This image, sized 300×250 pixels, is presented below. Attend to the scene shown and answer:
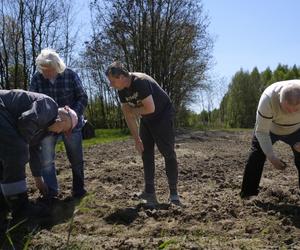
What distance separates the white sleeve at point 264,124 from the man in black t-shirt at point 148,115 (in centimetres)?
95

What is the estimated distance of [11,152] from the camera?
383 centimetres

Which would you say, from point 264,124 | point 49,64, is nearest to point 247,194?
point 264,124

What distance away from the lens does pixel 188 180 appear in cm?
698

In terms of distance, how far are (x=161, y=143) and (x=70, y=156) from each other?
3.57ft

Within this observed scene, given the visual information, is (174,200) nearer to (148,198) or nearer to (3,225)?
(148,198)

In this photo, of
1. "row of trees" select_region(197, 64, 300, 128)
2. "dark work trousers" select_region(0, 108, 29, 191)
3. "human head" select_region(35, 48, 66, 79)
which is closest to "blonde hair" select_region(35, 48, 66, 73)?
"human head" select_region(35, 48, 66, 79)

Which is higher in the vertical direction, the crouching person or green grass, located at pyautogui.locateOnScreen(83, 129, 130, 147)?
the crouching person

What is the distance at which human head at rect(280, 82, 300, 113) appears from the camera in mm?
4355

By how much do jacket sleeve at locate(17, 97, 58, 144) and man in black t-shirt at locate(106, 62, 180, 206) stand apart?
2.93 feet

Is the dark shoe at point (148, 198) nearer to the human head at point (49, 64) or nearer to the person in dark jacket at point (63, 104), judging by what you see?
the person in dark jacket at point (63, 104)

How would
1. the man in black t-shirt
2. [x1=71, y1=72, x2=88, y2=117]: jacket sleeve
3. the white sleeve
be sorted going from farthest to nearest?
[x1=71, y1=72, x2=88, y2=117]: jacket sleeve, the man in black t-shirt, the white sleeve

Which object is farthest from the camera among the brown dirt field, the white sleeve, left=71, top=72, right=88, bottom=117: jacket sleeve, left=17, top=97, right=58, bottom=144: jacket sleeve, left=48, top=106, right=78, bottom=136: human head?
left=71, top=72, right=88, bottom=117: jacket sleeve

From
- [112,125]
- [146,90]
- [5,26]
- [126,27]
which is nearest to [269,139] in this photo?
[146,90]

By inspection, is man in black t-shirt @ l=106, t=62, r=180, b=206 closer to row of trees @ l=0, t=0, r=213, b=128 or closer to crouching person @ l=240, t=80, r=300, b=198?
crouching person @ l=240, t=80, r=300, b=198
